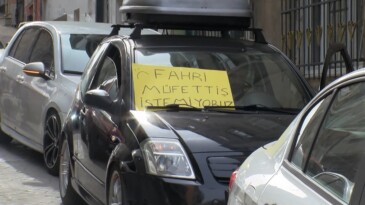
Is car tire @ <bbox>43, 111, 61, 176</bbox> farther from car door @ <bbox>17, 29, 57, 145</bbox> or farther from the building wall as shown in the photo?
the building wall

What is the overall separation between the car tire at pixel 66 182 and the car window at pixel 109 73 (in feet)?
2.43

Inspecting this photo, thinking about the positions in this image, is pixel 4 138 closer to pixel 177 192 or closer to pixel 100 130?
pixel 100 130

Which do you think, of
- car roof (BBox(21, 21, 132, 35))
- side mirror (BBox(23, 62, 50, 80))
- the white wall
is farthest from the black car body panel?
the white wall

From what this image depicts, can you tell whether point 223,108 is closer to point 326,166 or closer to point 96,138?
point 96,138

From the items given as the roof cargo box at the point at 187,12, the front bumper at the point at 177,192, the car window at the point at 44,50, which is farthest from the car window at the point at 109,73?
the car window at the point at 44,50

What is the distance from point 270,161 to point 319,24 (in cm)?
750

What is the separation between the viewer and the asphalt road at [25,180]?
748 centimetres

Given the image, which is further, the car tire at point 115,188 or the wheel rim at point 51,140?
the wheel rim at point 51,140

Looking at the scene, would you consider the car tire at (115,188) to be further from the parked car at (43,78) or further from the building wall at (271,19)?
the building wall at (271,19)

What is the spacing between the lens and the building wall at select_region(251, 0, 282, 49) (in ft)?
39.8

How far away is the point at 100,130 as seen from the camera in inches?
231

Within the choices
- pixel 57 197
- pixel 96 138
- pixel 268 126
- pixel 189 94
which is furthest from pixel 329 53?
pixel 57 197

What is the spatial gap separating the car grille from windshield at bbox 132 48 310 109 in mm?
928

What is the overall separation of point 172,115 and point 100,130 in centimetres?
68
